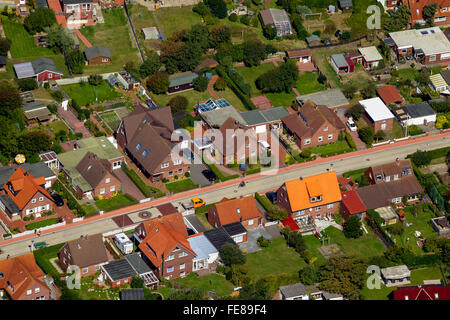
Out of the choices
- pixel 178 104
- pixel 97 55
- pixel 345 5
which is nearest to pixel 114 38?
pixel 97 55

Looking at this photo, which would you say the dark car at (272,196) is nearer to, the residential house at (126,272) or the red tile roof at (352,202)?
the red tile roof at (352,202)

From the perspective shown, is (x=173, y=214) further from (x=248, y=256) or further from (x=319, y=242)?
(x=319, y=242)

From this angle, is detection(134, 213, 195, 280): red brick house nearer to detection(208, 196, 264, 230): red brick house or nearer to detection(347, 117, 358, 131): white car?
detection(208, 196, 264, 230): red brick house

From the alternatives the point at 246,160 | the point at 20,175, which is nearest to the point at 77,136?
the point at 20,175

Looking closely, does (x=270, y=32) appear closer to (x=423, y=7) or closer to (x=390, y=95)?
(x=390, y=95)

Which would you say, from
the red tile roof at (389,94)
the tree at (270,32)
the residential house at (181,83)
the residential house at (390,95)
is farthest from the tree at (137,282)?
the tree at (270,32)

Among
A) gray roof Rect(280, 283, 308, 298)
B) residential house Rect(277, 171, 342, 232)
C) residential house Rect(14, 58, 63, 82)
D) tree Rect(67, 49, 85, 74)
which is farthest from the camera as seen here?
tree Rect(67, 49, 85, 74)

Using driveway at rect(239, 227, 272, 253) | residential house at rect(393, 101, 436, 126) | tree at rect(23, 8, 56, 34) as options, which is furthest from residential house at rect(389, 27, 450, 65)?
tree at rect(23, 8, 56, 34)
